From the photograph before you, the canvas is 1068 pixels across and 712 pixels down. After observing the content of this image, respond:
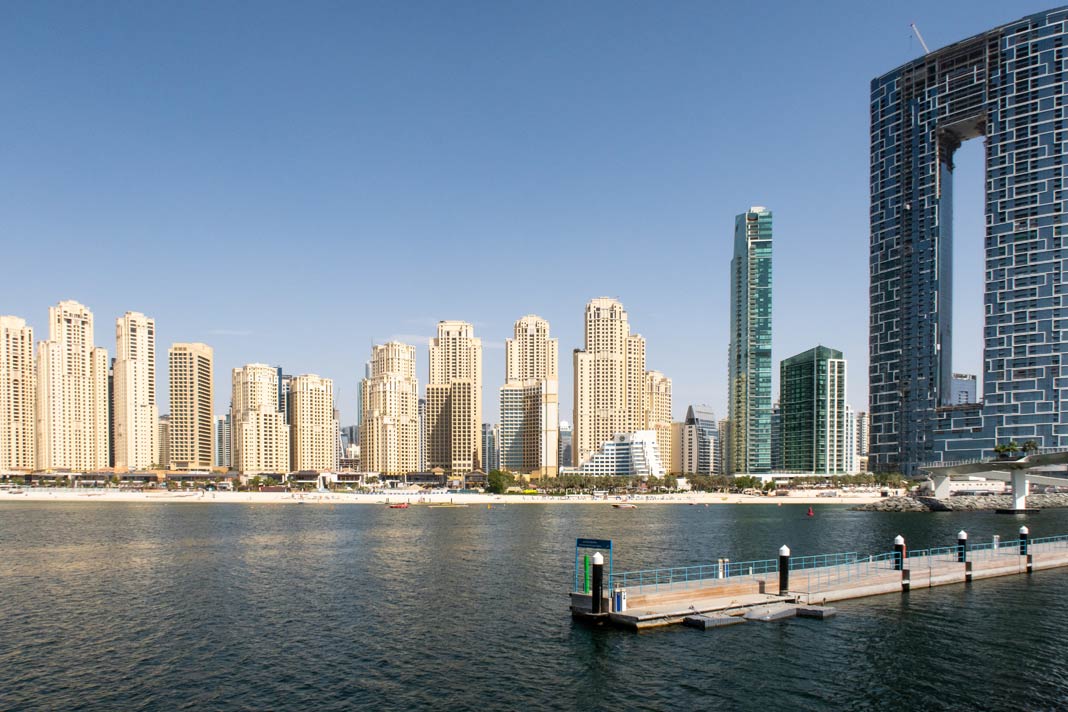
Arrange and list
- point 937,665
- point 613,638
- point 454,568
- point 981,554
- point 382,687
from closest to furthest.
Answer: point 382,687
point 937,665
point 613,638
point 981,554
point 454,568

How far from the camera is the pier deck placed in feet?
178

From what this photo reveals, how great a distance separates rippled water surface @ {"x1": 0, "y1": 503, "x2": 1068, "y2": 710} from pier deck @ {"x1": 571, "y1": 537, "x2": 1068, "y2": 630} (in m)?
1.80

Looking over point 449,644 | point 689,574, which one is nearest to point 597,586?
point 449,644

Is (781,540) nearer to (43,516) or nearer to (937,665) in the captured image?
(937,665)

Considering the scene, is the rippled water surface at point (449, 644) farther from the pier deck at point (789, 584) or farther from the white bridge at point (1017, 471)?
the white bridge at point (1017, 471)

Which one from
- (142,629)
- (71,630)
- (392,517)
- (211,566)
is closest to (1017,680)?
(142,629)

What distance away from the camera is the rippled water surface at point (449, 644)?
4091 cm

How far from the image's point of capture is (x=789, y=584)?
62406 mm

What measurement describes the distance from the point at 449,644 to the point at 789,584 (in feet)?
88.7

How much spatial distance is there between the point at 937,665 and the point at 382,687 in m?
30.6

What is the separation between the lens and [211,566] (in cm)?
8850

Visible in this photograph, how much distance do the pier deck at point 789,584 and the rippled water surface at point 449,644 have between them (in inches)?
70.8

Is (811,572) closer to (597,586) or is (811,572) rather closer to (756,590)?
(756,590)

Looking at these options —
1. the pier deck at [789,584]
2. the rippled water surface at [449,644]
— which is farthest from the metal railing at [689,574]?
the rippled water surface at [449,644]
